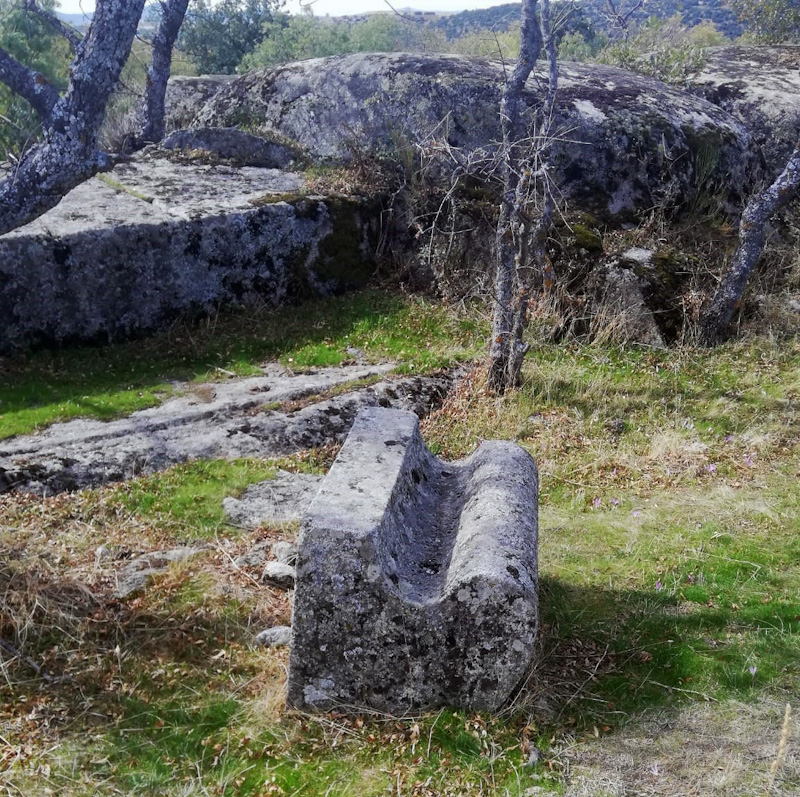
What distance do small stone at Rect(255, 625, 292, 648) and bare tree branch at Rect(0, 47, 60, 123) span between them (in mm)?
3959

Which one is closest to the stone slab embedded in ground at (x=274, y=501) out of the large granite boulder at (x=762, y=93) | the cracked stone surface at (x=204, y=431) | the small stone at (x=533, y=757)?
the cracked stone surface at (x=204, y=431)

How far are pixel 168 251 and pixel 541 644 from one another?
8070mm

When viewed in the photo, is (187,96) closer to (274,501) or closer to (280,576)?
(274,501)

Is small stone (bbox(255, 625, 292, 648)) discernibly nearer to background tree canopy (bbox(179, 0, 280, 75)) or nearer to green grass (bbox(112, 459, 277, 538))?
green grass (bbox(112, 459, 277, 538))

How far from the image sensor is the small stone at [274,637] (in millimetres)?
4691

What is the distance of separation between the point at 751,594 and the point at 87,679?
3993 mm

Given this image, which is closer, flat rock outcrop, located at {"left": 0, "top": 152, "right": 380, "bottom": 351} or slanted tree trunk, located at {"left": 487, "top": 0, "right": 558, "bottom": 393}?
slanted tree trunk, located at {"left": 487, "top": 0, "right": 558, "bottom": 393}

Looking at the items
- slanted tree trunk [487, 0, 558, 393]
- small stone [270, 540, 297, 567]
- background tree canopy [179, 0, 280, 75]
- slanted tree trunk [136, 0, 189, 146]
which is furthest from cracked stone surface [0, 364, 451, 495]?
background tree canopy [179, 0, 280, 75]

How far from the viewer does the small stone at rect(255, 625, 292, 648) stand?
15.4ft

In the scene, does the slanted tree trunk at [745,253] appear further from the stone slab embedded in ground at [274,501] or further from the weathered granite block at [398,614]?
the weathered granite block at [398,614]

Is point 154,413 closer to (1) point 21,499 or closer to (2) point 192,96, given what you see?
(1) point 21,499

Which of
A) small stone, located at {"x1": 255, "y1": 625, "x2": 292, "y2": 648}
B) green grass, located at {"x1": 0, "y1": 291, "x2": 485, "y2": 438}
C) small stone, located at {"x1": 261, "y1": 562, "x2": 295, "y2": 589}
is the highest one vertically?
small stone, located at {"x1": 255, "y1": 625, "x2": 292, "y2": 648}

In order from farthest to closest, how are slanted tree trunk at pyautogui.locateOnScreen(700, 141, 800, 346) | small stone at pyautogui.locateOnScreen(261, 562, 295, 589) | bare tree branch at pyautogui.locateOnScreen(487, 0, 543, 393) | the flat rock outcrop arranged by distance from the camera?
1. the flat rock outcrop
2. slanted tree trunk at pyautogui.locateOnScreen(700, 141, 800, 346)
3. bare tree branch at pyautogui.locateOnScreen(487, 0, 543, 393)
4. small stone at pyautogui.locateOnScreen(261, 562, 295, 589)

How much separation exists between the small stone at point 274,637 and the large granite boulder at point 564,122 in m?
9.40
